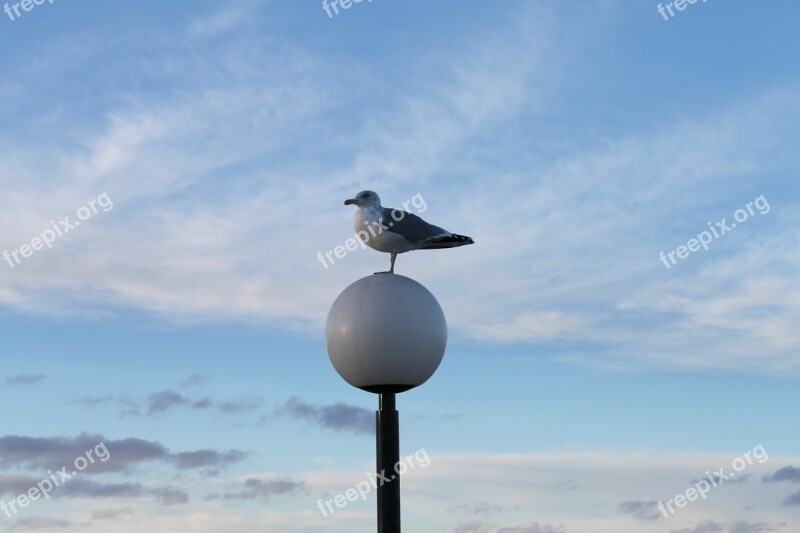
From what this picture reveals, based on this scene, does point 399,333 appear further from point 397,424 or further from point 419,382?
point 397,424

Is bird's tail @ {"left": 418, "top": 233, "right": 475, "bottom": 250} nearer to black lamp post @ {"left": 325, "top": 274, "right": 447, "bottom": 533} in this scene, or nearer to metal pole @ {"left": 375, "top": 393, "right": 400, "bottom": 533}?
black lamp post @ {"left": 325, "top": 274, "right": 447, "bottom": 533}

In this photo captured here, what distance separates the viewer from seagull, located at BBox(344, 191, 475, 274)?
32.1ft

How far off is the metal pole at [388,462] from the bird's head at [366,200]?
238 centimetres

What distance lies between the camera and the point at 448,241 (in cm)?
1001

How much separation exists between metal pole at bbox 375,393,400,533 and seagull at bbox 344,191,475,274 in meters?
1.63

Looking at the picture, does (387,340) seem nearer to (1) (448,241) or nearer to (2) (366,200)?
(1) (448,241)

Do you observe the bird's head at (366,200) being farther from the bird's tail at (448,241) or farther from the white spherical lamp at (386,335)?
the white spherical lamp at (386,335)

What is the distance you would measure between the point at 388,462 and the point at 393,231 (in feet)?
8.57

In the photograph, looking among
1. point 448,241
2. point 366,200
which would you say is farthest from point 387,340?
point 366,200

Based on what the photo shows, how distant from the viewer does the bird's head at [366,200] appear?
33.1 feet

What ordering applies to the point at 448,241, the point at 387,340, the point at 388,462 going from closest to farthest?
the point at 387,340, the point at 388,462, the point at 448,241

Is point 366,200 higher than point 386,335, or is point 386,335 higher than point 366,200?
point 366,200

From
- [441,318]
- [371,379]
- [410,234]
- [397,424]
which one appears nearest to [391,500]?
[397,424]

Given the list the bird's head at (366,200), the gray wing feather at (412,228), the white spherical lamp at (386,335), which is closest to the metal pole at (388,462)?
the white spherical lamp at (386,335)
